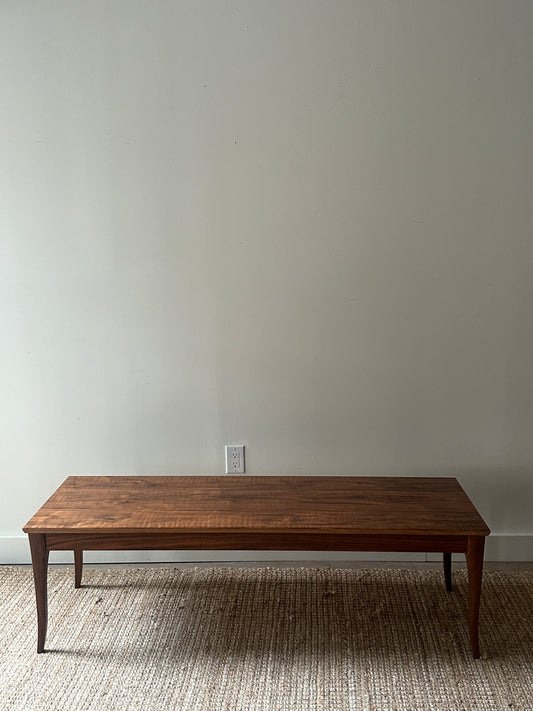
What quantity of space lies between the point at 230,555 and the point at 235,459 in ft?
1.34

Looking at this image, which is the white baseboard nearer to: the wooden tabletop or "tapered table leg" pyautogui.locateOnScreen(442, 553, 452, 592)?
"tapered table leg" pyautogui.locateOnScreen(442, 553, 452, 592)

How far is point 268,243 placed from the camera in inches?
91.0

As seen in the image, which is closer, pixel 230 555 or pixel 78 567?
pixel 78 567

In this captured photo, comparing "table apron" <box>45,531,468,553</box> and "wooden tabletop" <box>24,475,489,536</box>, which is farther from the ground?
"wooden tabletop" <box>24,475,489,536</box>

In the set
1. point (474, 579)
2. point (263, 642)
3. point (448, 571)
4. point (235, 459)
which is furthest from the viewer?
point (235, 459)

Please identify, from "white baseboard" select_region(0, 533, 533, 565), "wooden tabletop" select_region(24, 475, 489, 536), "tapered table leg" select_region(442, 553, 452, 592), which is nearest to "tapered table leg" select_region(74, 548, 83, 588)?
"white baseboard" select_region(0, 533, 533, 565)

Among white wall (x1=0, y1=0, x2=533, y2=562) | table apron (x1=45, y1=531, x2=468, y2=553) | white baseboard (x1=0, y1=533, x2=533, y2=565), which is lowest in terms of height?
white baseboard (x1=0, y1=533, x2=533, y2=565)

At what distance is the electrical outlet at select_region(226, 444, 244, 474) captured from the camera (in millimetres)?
2453

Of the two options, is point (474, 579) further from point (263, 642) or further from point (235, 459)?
point (235, 459)

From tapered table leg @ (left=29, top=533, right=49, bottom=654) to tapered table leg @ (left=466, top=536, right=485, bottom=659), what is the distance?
132 centimetres

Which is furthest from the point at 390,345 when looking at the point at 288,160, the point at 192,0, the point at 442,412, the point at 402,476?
the point at 192,0

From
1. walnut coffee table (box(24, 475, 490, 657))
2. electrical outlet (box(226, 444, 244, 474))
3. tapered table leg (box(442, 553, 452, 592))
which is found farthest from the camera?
electrical outlet (box(226, 444, 244, 474))

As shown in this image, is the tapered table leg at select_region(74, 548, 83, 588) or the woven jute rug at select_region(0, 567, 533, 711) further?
the tapered table leg at select_region(74, 548, 83, 588)

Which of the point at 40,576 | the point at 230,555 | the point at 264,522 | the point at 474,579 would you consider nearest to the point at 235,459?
the point at 230,555
